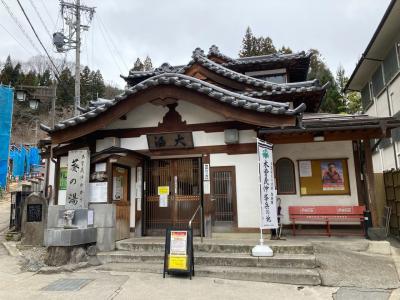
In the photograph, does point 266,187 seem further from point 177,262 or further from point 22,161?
point 22,161

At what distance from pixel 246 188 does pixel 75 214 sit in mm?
5024

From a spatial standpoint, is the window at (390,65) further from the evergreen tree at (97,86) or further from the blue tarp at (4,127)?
the evergreen tree at (97,86)

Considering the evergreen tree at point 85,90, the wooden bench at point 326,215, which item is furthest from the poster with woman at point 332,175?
the evergreen tree at point 85,90

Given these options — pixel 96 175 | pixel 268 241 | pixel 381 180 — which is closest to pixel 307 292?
pixel 268 241

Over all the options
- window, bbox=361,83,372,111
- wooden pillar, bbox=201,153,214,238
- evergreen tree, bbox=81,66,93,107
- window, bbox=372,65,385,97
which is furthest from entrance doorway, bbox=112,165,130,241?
evergreen tree, bbox=81,66,93,107

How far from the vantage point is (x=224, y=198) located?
393 inches

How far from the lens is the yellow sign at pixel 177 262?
7.15 m

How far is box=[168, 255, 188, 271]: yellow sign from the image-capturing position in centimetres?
715

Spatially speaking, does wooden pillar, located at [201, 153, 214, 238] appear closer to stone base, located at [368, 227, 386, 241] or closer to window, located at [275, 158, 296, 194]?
window, located at [275, 158, 296, 194]

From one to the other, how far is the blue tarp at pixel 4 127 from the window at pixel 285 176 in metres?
16.7

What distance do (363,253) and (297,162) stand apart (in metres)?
3.76

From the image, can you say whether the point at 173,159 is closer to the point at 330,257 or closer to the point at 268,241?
the point at 268,241

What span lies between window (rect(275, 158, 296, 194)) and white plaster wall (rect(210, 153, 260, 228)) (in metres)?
2.03

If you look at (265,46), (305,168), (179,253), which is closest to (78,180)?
(179,253)
